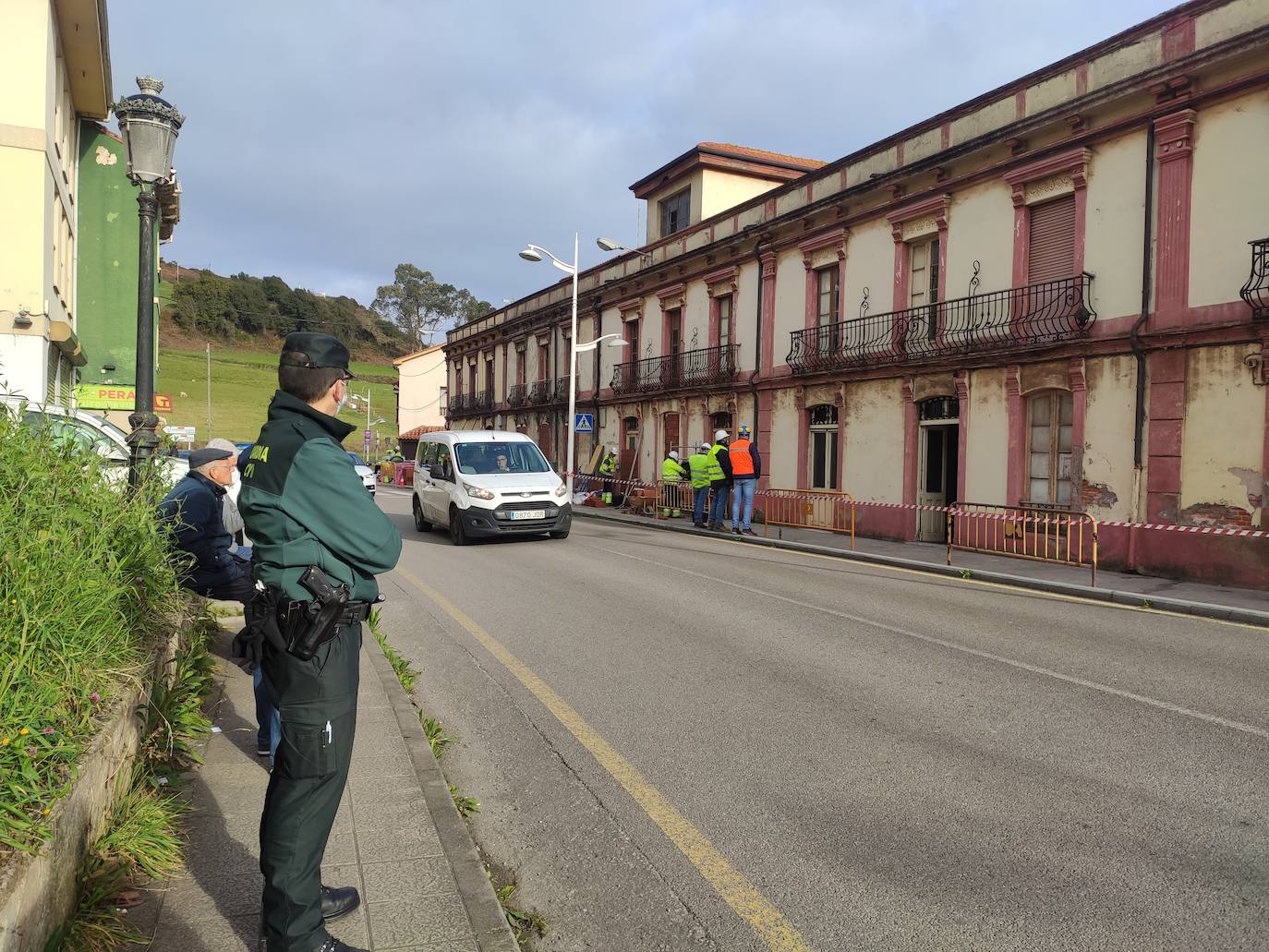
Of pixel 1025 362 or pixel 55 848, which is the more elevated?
pixel 1025 362

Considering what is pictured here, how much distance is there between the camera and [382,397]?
95.1 meters

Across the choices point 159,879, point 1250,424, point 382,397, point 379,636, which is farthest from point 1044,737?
point 382,397

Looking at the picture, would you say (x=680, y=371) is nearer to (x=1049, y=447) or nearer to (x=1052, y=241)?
(x=1052, y=241)

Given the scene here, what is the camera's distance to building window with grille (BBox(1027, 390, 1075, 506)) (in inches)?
586

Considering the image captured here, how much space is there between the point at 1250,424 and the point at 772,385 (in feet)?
37.6

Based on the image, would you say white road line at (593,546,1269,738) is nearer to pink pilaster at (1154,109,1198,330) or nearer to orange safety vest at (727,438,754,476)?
orange safety vest at (727,438,754,476)

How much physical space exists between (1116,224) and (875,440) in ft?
21.0

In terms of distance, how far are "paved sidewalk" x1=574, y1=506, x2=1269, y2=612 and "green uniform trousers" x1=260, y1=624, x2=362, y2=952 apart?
33.8 ft

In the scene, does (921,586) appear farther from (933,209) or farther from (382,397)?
(382,397)

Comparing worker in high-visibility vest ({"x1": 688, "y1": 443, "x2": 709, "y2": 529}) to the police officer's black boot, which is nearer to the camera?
the police officer's black boot

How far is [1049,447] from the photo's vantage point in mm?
15172

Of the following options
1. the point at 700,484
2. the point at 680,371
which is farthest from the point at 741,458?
the point at 680,371

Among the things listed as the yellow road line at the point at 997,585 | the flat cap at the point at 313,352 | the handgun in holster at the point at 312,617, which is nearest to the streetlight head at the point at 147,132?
the flat cap at the point at 313,352

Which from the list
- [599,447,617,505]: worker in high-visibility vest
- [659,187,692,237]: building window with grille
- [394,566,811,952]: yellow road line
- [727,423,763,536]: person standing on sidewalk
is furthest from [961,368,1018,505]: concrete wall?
[659,187,692,237]: building window with grille
